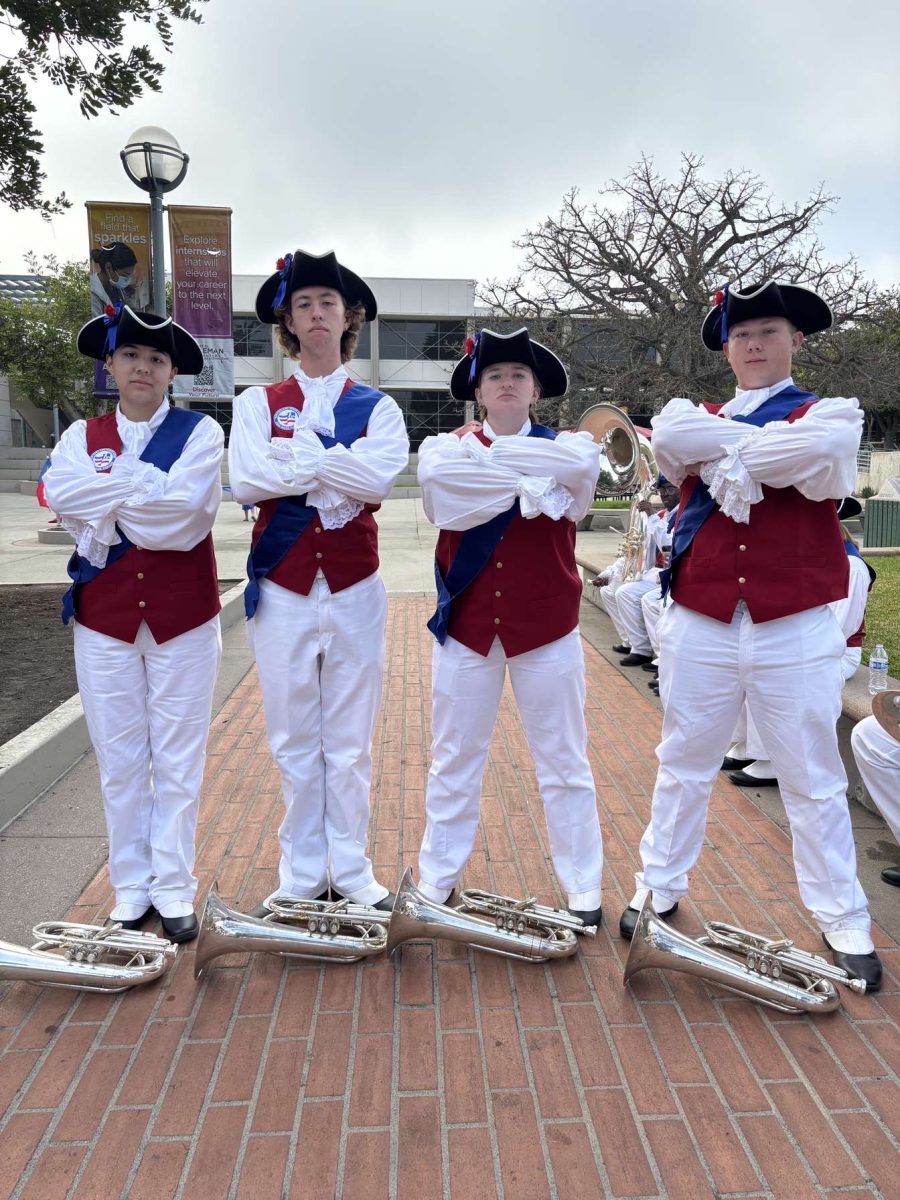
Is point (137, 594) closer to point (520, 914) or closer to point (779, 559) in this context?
point (520, 914)

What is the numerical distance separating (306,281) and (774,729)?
2185 mm

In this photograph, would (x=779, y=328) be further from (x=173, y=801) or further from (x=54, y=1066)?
(x=54, y=1066)

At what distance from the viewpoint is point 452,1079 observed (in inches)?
88.5

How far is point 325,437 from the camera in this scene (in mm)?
2799

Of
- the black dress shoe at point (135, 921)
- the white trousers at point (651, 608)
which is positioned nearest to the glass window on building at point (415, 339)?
the white trousers at point (651, 608)

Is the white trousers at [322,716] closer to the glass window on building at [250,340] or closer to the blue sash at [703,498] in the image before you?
the blue sash at [703,498]

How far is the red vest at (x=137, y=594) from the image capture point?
110 inches

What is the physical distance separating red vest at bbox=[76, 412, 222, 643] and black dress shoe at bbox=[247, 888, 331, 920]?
1.01 metres

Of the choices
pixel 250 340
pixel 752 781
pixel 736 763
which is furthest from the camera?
pixel 250 340

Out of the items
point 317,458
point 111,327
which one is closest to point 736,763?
point 317,458

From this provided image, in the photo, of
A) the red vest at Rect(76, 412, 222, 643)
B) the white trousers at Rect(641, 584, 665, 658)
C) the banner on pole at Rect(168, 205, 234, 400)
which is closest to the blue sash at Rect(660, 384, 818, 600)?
the red vest at Rect(76, 412, 222, 643)

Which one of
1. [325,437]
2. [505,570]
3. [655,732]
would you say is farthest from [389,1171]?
[655,732]

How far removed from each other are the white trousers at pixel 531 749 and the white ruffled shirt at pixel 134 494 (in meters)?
0.98

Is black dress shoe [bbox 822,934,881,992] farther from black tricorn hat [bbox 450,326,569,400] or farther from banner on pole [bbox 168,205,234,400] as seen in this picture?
banner on pole [bbox 168,205,234,400]
